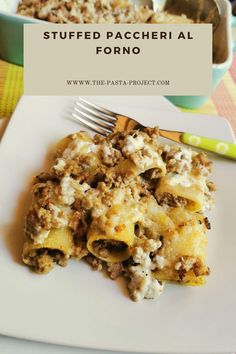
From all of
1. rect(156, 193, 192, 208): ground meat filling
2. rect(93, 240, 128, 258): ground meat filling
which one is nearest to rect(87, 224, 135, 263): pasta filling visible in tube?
rect(93, 240, 128, 258): ground meat filling

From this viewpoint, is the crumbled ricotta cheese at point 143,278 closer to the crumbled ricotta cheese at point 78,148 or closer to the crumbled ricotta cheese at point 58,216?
the crumbled ricotta cheese at point 58,216

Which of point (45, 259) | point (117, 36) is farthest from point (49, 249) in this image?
point (117, 36)

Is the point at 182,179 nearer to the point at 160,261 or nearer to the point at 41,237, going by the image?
the point at 160,261

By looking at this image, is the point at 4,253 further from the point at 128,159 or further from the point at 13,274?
the point at 128,159

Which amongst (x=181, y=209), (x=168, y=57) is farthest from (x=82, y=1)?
(x=181, y=209)

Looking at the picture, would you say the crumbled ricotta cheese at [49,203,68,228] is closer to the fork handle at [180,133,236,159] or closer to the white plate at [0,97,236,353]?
the white plate at [0,97,236,353]

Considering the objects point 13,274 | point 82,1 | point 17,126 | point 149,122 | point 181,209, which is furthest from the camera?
point 82,1

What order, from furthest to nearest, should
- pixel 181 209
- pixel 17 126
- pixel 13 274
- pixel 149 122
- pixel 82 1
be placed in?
pixel 82 1 → pixel 149 122 → pixel 17 126 → pixel 181 209 → pixel 13 274
